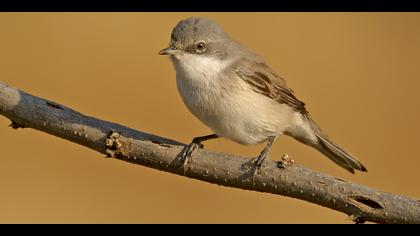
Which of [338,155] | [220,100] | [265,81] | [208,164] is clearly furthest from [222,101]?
[338,155]

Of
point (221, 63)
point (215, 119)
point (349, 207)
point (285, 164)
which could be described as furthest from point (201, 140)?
point (349, 207)

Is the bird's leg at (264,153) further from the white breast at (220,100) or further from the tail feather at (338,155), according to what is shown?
the tail feather at (338,155)

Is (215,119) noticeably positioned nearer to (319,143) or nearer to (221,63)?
(221,63)

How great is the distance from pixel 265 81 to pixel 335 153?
656 mm

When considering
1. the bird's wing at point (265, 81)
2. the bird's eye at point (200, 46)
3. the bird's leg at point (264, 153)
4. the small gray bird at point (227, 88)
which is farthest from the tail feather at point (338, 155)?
the bird's eye at point (200, 46)

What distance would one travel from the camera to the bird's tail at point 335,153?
3523 mm

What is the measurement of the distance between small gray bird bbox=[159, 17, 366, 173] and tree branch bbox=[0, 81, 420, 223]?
340mm

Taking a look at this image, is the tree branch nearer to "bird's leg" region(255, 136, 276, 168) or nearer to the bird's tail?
"bird's leg" region(255, 136, 276, 168)

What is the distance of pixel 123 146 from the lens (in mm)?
2785

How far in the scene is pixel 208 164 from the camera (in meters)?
2.74

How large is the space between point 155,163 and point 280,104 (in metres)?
1.13

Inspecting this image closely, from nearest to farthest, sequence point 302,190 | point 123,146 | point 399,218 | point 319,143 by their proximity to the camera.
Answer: point 399,218 → point 302,190 → point 123,146 → point 319,143

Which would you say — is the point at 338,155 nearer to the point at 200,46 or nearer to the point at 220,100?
the point at 220,100

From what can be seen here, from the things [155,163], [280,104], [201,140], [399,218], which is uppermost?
[280,104]
